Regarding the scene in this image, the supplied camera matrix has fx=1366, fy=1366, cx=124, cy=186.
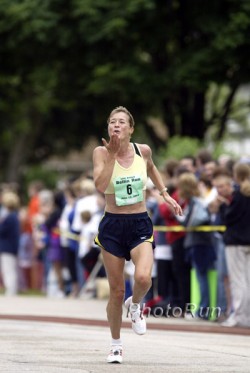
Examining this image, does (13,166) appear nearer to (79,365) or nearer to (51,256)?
(51,256)

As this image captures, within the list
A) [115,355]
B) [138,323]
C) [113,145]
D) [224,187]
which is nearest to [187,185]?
[224,187]

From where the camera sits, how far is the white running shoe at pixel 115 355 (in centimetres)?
1116

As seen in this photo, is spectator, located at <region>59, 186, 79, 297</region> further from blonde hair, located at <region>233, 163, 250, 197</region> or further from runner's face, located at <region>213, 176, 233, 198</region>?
blonde hair, located at <region>233, 163, 250, 197</region>

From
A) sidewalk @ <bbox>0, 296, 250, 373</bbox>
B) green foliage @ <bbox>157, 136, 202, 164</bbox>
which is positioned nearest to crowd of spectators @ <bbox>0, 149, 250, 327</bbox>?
sidewalk @ <bbox>0, 296, 250, 373</bbox>

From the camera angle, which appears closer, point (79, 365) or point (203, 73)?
point (79, 365)

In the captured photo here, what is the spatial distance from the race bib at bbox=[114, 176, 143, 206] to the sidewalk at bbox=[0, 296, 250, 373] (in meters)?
1.33

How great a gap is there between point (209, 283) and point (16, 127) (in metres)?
27.8

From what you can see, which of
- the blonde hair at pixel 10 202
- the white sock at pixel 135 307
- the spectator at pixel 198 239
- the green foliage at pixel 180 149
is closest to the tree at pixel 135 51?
the green foliage at pixel 180 149

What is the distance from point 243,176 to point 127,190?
4.76 m

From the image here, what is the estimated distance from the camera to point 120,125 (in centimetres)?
1139

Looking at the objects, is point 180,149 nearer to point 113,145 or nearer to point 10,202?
point 10,202

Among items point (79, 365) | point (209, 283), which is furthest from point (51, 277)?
point (79, 365)

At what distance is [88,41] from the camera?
28.9 meters

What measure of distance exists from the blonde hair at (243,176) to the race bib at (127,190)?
4.59 metres
